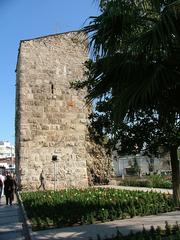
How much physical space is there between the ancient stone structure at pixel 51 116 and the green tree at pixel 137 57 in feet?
73.6

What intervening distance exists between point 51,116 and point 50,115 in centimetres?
9

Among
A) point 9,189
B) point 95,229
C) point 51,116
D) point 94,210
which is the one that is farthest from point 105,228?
point 51,116

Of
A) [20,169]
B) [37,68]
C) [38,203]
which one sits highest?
[37,68]

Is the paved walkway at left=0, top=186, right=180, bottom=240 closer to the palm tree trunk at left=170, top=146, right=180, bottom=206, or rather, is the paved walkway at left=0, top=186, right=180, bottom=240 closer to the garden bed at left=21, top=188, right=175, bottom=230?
the garden bed at left=21, top=188, right=175, bottom=230

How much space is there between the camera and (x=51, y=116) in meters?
31.2

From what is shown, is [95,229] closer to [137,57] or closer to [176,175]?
[176,175]

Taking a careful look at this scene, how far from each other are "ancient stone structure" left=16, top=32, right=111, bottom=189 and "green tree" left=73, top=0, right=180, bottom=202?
2242cm

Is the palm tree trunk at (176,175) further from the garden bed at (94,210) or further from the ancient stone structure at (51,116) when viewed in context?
the ancient stone structure at (51,116)

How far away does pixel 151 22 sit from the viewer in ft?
24.9

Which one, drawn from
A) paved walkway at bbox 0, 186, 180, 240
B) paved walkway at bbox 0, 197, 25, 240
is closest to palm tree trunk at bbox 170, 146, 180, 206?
paved walkway at bbox 0, 186, 180, 240

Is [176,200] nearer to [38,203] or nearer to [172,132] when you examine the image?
[172,132]

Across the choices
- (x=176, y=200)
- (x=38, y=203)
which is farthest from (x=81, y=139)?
(x=176, y=200)

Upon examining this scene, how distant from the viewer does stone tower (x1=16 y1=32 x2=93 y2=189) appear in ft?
99.5

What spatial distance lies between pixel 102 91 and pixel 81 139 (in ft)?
79.1
